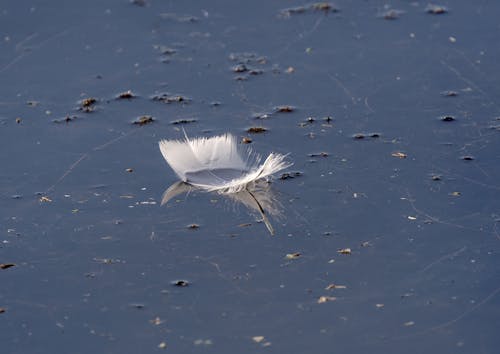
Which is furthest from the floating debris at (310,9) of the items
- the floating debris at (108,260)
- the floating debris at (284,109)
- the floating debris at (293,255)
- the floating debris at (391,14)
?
the floating debris at (108,260)

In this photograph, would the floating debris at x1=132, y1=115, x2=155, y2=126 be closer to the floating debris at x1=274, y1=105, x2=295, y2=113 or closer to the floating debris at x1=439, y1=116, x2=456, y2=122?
the floating debris at x1=274, y1=105, x2=295, y2=113

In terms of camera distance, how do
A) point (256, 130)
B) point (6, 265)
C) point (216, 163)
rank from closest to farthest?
1. point (6, 265)
2. point (216, 163)
3. point (256, 130)

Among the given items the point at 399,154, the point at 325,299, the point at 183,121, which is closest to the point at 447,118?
the point at 399,154

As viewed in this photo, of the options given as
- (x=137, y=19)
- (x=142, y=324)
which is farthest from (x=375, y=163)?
(x=137, y=19)

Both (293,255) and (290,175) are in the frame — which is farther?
(290,175)

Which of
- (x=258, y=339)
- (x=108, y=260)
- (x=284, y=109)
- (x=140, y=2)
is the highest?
(x=140, y=2)

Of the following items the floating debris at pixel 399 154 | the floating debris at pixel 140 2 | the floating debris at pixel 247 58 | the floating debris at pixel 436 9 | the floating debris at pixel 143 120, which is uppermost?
the floating debris at pixel 140 2

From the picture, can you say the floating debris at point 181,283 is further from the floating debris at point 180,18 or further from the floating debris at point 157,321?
the floating debris at point 180,18

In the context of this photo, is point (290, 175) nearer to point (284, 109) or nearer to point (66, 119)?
point (284, 109)
